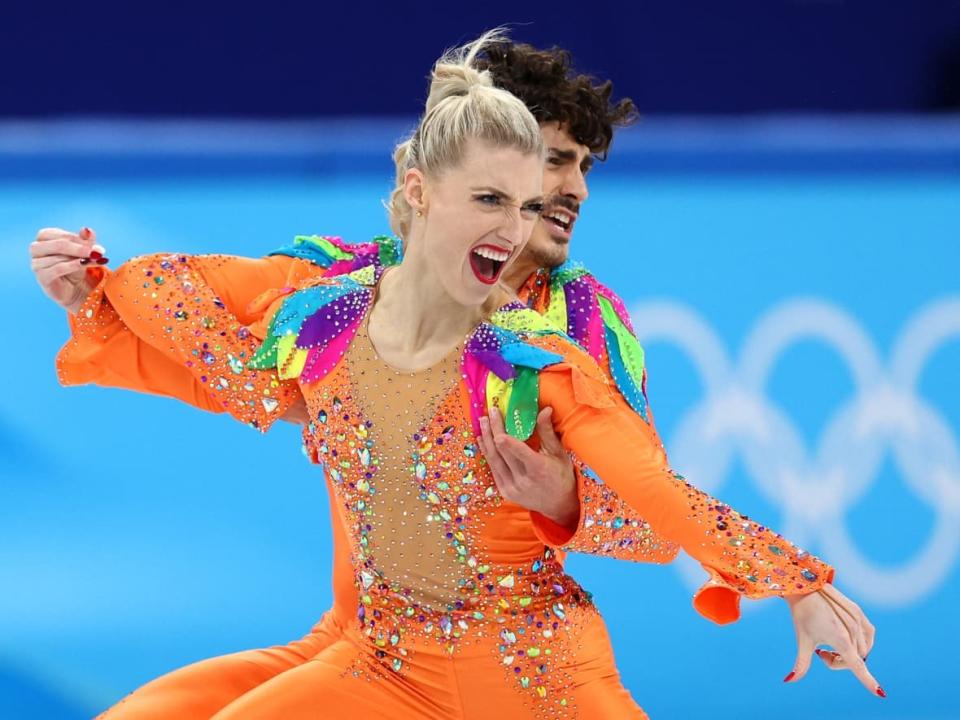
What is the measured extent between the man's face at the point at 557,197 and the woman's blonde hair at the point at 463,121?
0.48m

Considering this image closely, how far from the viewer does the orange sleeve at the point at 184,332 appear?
2.56 meters

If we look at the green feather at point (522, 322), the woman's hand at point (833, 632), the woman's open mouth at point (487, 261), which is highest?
the woman's open mouth at point (487, 261)

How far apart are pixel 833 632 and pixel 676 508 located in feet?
0.90

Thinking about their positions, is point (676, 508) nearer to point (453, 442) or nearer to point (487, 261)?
point (453, 442)

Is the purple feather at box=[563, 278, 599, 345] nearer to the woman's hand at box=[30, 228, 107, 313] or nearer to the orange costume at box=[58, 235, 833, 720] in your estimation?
the orange costume at box=[58, 235, 833, 720]

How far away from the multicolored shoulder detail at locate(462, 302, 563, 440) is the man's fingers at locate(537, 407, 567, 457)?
12 millimetres

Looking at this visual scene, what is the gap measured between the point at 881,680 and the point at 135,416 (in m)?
2.17

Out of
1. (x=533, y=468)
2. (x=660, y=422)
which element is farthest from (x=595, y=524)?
(x=660, y=422)

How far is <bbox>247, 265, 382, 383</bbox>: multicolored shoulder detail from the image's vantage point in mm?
2443

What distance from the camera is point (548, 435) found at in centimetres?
228

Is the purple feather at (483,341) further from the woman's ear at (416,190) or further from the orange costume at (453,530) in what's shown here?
the woman's ear at (416,190)

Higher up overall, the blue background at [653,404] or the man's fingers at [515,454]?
the blue background at [653,404]

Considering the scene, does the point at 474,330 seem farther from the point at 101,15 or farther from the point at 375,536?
the point at 101,15

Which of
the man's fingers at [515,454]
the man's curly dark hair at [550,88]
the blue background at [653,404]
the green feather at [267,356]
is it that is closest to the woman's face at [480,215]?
the man's fingers at [515,454]
